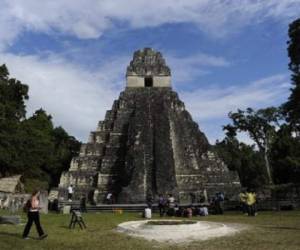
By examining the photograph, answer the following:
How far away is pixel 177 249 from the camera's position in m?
10.1

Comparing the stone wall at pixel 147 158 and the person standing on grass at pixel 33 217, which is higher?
the stone wall at pixel 147 158

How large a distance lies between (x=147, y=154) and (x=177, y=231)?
16.4 metres

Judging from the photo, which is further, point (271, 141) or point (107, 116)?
point (271, 141)

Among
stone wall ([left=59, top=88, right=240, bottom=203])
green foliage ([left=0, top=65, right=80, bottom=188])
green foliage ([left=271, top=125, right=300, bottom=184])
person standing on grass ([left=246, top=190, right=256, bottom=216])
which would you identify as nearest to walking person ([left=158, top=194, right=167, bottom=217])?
stone wall ([left=59, top=88, right=240, bottom=203])

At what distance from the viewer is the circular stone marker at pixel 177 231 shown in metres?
11.6

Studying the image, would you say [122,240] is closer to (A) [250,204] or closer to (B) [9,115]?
(A) [250,204]

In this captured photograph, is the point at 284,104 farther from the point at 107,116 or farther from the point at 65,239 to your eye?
the point at 65,239

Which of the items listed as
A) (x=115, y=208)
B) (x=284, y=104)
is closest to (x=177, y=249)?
(x=115, y=208)

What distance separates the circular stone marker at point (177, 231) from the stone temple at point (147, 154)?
40.8 feet

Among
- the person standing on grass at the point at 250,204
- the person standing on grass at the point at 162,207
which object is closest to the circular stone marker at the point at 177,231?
the person standing on grass at the point at 250,204

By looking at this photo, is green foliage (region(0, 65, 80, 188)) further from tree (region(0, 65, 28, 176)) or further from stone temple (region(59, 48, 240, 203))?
stone temple (region(59, 48, 240, 203))

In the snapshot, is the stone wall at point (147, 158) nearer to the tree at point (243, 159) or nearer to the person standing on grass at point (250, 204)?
the person standing on grass at point (250, 204)

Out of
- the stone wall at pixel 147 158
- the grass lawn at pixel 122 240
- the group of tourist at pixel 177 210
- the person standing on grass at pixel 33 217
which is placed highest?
the stone wall at pixel 147 158

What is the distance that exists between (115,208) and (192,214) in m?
4.82
